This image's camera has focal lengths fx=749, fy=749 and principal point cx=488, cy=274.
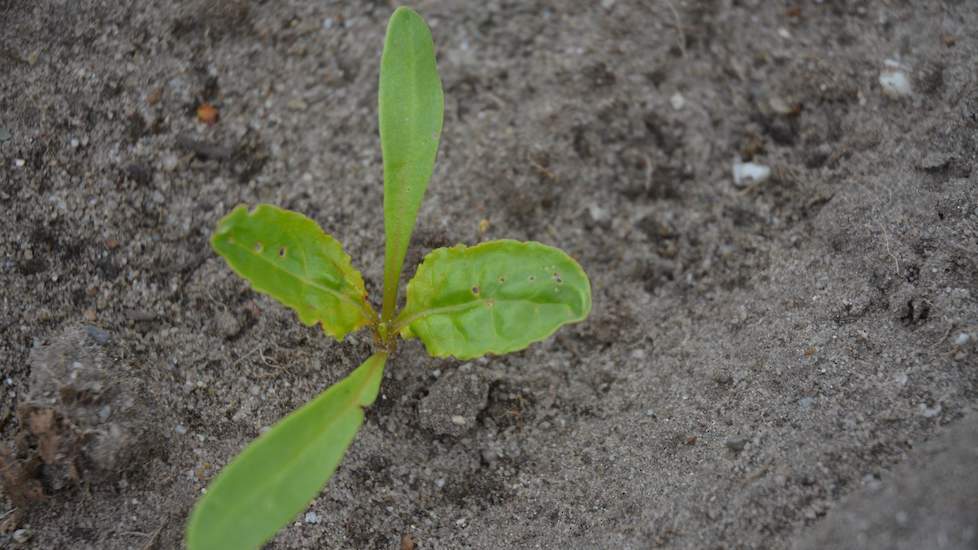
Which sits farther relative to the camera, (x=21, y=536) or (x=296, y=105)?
(x=296, y=105)

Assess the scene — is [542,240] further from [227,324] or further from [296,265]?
[227,324]

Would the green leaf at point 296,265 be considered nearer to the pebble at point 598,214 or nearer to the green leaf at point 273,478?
the green leaf at point 273,478

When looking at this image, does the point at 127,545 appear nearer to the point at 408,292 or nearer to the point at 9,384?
the point at 9,384

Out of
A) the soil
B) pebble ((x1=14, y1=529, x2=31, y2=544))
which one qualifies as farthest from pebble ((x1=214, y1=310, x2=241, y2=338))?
pebble ((x1=14, y1=529, x2=31, y2=544))

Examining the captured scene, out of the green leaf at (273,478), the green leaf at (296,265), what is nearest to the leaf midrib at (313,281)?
the green leaf at (296,265)

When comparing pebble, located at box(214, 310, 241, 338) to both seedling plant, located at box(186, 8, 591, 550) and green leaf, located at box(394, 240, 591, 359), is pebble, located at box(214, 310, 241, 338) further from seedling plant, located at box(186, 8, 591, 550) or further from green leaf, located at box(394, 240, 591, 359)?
green leaf, located at box(394, 240, 591, 359)

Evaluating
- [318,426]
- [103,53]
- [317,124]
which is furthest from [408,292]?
[103,53]

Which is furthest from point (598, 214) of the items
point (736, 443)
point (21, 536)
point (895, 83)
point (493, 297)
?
point (21, 536)
